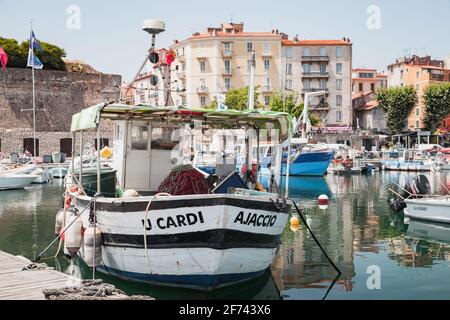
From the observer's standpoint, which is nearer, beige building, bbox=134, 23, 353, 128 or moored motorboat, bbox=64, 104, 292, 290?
moored motorboat, bbox=64, 104, 292, 290

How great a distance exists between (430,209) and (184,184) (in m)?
11.1

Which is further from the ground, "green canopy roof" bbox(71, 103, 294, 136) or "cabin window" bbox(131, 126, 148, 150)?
"green canopy roof" bbox(71, 103, 294, 136)

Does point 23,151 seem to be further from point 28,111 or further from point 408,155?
point 408,155

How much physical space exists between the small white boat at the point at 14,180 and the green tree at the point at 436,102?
4914 centimetres

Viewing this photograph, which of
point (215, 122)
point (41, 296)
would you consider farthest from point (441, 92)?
point (41, 296)

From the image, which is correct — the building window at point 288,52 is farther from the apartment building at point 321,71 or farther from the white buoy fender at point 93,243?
the white buoy fender at point 93,243

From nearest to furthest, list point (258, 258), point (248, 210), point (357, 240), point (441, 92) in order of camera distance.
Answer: point (248, 210), point (258, 258), point (357, 240), point (441, 92)

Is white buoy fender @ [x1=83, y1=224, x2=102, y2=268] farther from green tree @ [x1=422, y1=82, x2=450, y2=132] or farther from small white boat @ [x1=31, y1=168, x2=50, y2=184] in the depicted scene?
green tree @ [x1=422, y1=82, x2=450, y2=132]

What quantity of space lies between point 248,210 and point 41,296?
360cm

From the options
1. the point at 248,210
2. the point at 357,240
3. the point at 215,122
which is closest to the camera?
the point at 248,210

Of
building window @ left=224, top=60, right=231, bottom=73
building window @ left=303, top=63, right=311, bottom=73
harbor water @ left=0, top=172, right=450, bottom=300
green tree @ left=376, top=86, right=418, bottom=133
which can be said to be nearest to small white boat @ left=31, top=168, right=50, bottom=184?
harbor water @ left=0, top=172, right=450, bottom=300

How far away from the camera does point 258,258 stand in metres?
10.8

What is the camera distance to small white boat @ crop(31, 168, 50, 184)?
37037 millimetres

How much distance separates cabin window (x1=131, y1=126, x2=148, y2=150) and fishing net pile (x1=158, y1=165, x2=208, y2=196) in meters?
1.96
